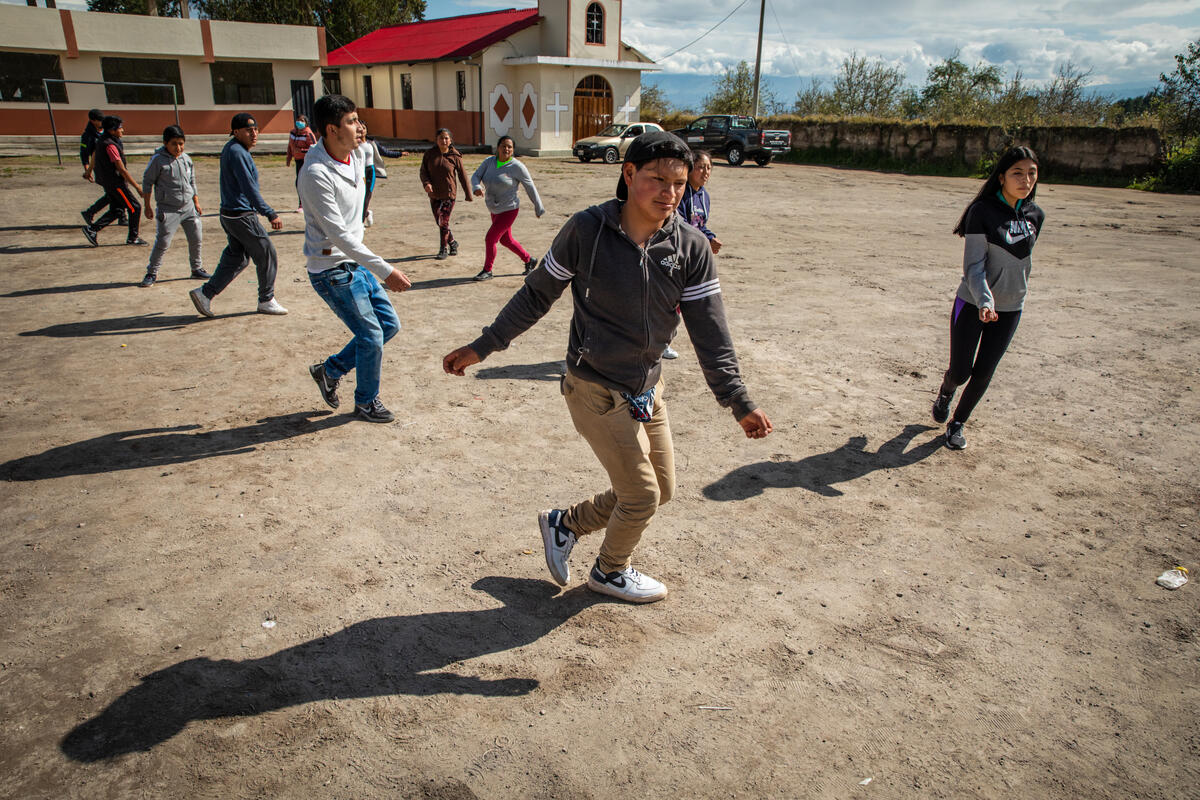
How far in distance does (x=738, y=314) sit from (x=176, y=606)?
20.9 ft

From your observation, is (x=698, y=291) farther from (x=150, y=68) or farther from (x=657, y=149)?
(x=150, y=68)

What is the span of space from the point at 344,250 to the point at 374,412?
1.24 metres

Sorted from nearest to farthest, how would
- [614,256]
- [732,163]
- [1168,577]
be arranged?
[614,256]
[1168,577]
[732,163]

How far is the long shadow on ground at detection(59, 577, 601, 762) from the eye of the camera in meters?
2.75

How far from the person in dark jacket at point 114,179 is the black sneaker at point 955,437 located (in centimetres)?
1063

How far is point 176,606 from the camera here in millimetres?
3416

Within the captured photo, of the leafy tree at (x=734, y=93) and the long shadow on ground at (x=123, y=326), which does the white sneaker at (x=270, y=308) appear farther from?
the leafy tree at (x=734, y=93)

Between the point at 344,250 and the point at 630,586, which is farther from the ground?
the point at 344,250

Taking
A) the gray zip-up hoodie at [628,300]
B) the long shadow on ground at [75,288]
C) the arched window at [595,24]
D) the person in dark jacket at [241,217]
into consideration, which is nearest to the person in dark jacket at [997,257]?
the gray zip-up hoodie at [628,300]

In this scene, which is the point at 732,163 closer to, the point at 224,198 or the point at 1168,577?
the point at 224,198

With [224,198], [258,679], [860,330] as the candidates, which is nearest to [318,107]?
[224,198]

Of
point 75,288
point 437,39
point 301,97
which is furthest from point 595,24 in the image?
point 75,288

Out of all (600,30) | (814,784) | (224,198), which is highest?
(600,30)

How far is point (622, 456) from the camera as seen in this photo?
313 centimetres
